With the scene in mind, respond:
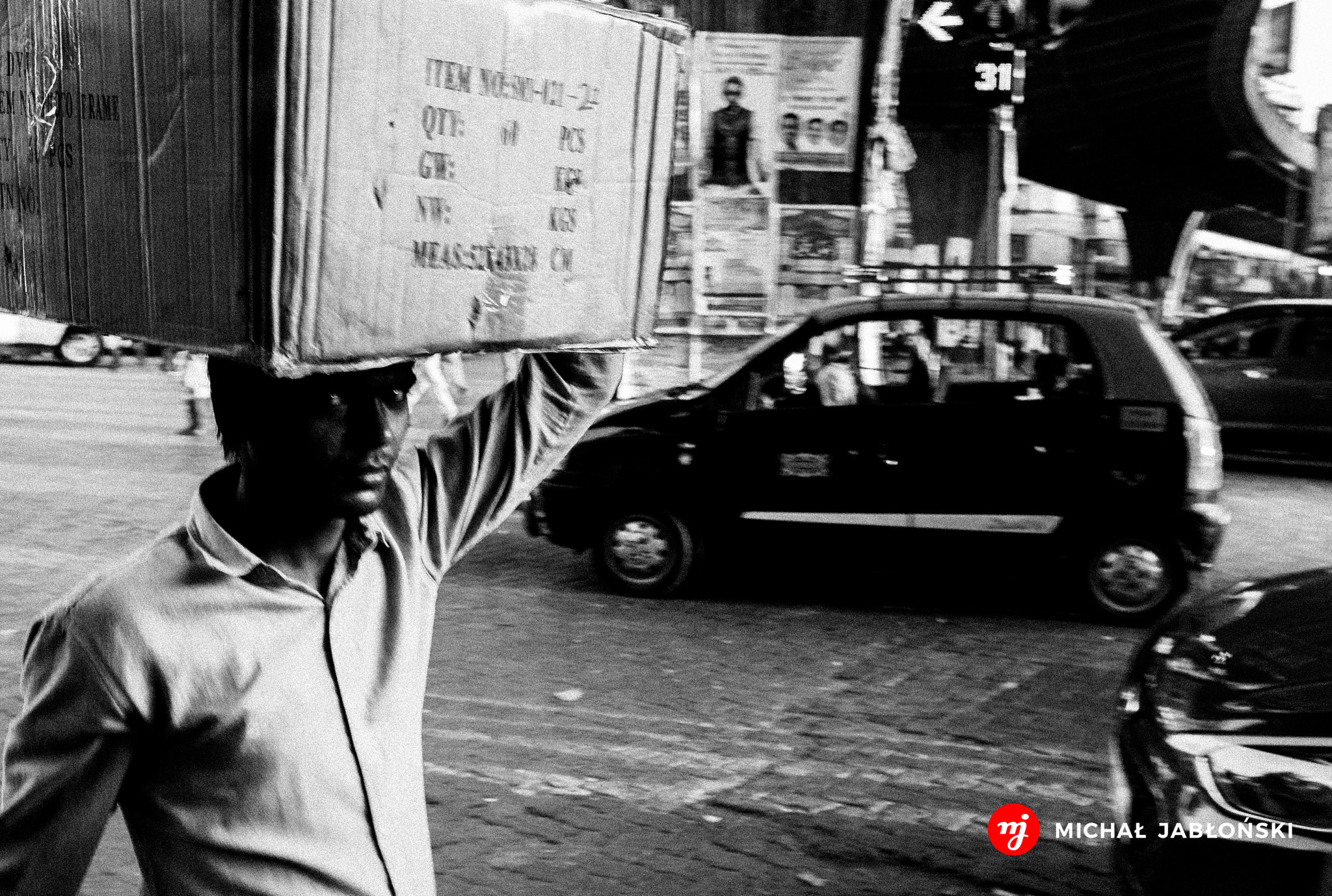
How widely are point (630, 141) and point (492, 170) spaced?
0.76 feet

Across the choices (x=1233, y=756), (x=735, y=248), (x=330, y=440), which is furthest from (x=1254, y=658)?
(x=735, y=248)

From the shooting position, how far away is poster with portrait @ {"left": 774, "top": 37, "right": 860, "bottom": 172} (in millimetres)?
12969

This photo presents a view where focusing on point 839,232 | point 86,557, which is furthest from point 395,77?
point 839,232

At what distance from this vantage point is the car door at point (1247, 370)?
1406 centimetres

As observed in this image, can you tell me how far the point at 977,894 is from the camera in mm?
4000

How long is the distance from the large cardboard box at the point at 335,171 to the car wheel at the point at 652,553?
6178mm

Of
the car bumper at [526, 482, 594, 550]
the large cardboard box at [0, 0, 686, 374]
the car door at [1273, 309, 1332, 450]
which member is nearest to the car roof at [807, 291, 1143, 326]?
the car bumper at [526, 482, 594, 550]

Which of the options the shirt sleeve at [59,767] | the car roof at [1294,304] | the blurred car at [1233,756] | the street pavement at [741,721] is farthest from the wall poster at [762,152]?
the shirt sleeve at [59,767]

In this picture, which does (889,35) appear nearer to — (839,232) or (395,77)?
(839,232)

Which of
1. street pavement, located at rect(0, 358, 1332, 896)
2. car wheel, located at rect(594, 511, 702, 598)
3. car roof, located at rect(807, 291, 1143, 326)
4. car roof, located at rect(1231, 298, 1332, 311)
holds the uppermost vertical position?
car roof, located at rect(1231, 298, 1332, 311)

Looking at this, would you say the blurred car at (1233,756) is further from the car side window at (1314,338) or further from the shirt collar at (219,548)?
the car side window at (1314,338)

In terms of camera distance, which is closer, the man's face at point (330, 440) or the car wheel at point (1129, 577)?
the man's face at point (330, 440)

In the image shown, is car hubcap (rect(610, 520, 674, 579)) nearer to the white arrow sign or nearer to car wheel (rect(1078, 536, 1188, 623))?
car wheel (rect(1078, 536, 1188, 623))

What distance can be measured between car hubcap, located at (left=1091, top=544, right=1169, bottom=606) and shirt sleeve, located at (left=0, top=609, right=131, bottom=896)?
6.82 m
